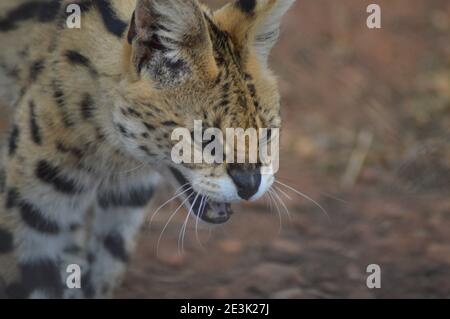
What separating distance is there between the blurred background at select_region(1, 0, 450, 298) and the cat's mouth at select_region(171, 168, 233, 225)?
104cm

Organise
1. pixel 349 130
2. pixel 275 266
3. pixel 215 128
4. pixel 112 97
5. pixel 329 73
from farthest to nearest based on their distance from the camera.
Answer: pixel 329 73 < pixel 349 130 < pixel 275 266 < pixel 112 97 < pixel 215 128

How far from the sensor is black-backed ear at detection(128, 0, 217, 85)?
3613 mm

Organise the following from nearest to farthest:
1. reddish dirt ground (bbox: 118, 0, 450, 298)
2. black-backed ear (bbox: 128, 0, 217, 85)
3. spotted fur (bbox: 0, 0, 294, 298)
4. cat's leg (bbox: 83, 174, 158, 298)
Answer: black-backed ear (bbox: 128, 0, 217, 85)
spotted fur (bbox: 0, 0, 294, 298)
cat's leg (bbox: 83, 174, 158, 298)
reddish dirt ground (bbox: 118, 0, 450, 298)

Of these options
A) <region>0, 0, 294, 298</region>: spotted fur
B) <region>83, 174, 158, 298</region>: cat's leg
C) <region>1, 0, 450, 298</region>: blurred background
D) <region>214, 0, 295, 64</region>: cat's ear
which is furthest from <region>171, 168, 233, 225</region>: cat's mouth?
<region>1, 0, 450, 298</region>: blurred background

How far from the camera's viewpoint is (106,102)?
3990 millimetres

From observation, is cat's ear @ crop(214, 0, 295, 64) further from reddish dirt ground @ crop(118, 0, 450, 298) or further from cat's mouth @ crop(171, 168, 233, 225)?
reddish dirt ground @ crop(118, 0, 450, 298)

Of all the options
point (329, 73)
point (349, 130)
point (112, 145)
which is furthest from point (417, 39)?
point (112, 145)

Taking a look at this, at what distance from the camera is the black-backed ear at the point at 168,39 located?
361 centimetres

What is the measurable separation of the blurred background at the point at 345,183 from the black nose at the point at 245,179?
4.52 ft

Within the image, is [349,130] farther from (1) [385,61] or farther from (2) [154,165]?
(2) [154,165]

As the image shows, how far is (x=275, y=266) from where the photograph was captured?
5.24 metres

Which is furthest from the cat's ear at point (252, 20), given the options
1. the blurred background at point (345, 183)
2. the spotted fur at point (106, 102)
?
the blurred background at point (345, 183)

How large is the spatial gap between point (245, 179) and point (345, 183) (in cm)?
258
